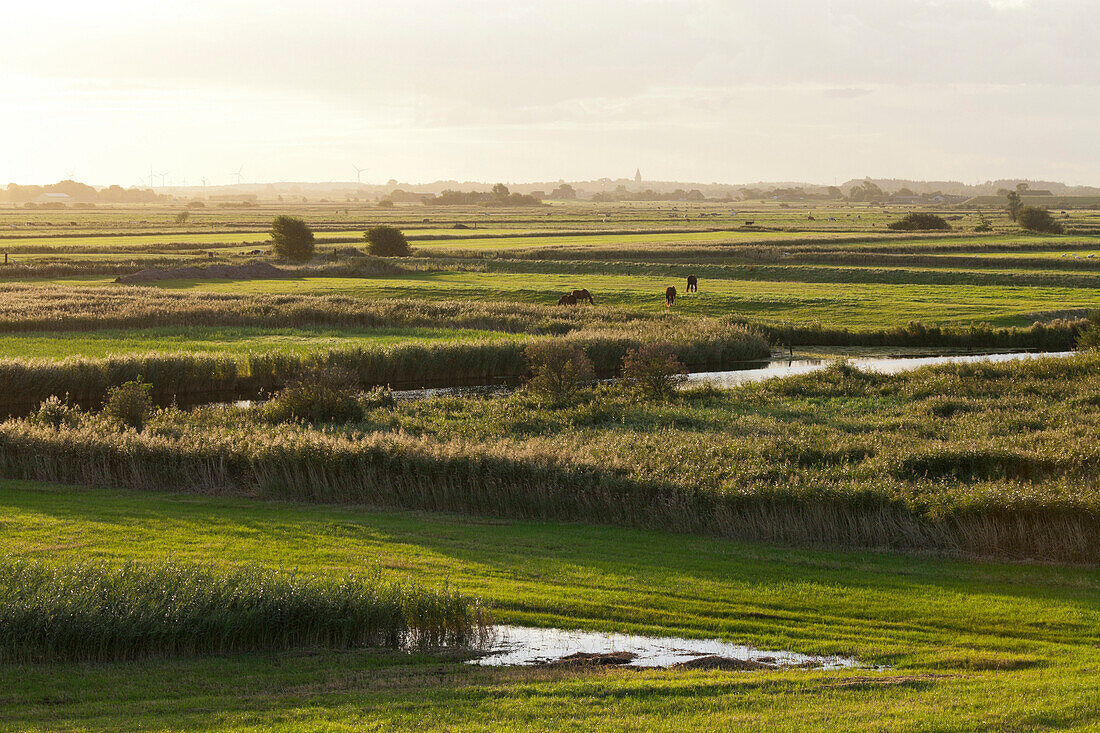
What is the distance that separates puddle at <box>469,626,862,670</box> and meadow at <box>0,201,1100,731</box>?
32cm

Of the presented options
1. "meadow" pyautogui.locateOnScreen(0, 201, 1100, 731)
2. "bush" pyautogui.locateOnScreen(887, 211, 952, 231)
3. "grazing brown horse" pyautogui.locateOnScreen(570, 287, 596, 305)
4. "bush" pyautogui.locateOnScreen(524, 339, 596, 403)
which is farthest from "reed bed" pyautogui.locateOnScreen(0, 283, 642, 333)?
"bush" pyautogui.locateOnScreen(887, 211, 952, 231)

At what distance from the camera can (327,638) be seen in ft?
50.2

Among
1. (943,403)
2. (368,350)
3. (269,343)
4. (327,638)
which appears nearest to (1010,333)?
(943,403)

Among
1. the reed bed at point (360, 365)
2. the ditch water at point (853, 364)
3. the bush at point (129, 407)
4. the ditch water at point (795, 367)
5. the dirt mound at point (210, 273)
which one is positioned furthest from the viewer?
the dirt mound at point (210, 273)

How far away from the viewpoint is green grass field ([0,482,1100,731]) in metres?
11.9

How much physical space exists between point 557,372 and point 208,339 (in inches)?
889

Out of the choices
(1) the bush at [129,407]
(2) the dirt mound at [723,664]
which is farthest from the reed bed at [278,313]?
(2) the dirt mound at [723,664]

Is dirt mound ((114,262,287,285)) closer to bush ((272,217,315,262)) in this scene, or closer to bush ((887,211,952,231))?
bush ((272,217,315,262))

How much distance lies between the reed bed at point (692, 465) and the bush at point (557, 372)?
7.06 ft

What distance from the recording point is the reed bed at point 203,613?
1434 centimetres

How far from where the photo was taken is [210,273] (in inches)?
3332

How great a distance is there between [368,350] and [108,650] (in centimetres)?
3336

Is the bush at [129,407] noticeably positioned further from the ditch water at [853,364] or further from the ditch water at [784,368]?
the ditch water at [853,364]

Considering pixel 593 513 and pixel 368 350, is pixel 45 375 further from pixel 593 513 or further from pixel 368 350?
pixel 593 513
